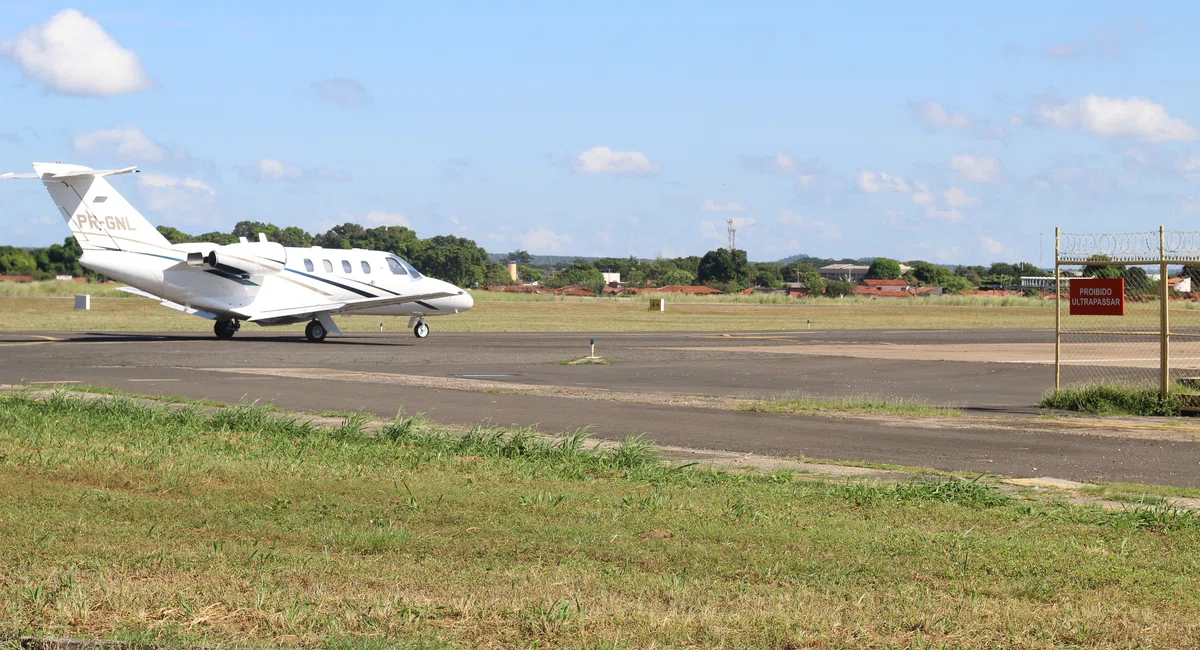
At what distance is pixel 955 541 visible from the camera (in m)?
8.73

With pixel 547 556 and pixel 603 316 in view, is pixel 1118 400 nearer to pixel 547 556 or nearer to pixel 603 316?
pixel 547 556

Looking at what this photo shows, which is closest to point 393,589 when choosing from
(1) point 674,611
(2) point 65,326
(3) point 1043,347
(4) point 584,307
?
(1) point 674,611

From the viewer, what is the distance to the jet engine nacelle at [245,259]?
37.2 m

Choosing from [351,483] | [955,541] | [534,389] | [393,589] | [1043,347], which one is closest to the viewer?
[393,589]

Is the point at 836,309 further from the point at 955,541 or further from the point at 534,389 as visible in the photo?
the point at 955,541

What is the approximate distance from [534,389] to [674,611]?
55.3 feet

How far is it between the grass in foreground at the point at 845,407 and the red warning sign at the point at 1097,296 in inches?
119

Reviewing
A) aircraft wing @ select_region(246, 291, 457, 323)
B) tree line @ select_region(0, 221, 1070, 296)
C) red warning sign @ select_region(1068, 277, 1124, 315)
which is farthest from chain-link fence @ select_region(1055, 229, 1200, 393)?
tree line @ select_region(0, 221, 1070, 296)

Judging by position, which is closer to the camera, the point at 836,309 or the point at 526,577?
the point at 526,577

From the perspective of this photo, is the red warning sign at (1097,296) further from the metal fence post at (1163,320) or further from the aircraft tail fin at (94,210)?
the aircraft tail fin at (94,210)

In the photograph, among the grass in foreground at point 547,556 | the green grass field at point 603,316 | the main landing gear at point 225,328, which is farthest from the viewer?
the green grass field at point 603,316

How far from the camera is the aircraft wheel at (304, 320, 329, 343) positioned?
40188mm

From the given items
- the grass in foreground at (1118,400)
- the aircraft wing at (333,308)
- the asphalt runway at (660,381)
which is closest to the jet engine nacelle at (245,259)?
the aircraft wing at (333,308)

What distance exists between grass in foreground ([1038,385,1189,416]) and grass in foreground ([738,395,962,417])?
2.02 m
